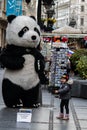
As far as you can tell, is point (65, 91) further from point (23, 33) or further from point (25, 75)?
point (23, 33)

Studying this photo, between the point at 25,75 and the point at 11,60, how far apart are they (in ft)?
1.75

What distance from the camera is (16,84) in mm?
13133

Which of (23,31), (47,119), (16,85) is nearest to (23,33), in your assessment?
(23,31)

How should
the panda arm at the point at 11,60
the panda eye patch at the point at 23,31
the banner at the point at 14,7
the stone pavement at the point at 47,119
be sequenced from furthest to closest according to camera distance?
the banner at the point at 14,7 < the panda eye patch at the point at 23,31 < the panda arm at the point at 11,60 < the stone pavement at the point at 47,119

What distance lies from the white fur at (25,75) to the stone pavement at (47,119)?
2.33ft

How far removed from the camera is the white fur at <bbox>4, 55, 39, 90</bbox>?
13109 millimetres

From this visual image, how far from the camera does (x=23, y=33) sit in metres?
13.1

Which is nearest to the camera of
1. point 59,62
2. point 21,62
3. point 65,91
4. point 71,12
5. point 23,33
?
point 65,91

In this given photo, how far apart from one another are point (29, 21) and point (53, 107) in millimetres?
2628

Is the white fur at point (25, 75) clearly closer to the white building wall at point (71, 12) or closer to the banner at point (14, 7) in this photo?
the banner at point (14, 7)

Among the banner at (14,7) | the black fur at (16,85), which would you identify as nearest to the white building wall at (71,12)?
the banner at (14,7)

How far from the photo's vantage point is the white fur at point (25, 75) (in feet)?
43.0

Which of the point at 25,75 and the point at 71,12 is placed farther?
the point at 71,12

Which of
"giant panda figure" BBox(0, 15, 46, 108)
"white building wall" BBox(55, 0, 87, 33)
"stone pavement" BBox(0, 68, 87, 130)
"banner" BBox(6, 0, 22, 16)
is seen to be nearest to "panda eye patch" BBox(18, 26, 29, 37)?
"giant panda figure" BBox(0, 15, 46, 108)
